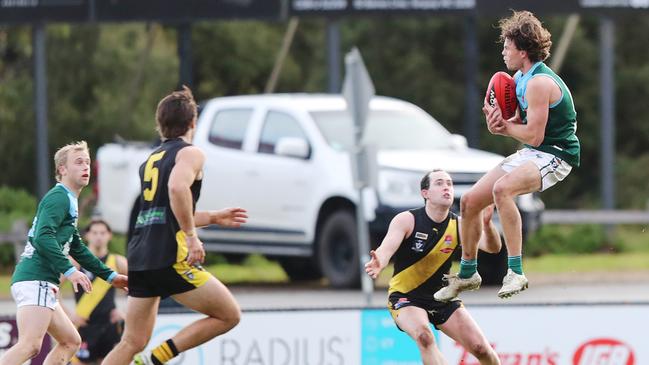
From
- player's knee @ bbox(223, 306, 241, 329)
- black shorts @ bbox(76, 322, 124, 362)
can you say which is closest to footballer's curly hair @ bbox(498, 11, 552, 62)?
player's knee @ bbox(223, 306, 241, 329)

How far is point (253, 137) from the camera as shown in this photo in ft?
56.9

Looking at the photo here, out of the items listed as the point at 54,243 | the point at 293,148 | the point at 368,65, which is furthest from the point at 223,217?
the point at 368,65

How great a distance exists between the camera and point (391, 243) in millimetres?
9445

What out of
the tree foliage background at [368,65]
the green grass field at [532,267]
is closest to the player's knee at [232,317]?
the green grass field at [532,267]

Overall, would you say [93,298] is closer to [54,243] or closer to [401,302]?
[54,243]

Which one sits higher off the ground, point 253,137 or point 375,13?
point 375,13

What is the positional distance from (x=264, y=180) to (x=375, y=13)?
2688mm

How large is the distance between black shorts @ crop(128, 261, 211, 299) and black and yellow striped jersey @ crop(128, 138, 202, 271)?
1.5 inches

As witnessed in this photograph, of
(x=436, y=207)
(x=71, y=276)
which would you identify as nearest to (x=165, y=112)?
(x=71, y=276)

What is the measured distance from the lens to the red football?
8.65 metres

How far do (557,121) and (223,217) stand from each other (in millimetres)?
2150

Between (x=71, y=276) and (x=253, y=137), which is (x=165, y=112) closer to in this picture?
(x=71, y=276)

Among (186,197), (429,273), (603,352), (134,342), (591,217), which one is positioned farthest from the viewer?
(591,217)

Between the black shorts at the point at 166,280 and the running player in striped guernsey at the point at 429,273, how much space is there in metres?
1.26
